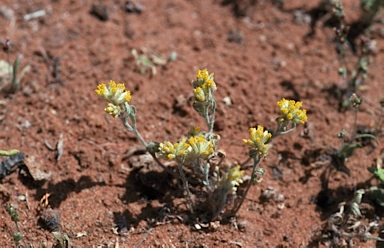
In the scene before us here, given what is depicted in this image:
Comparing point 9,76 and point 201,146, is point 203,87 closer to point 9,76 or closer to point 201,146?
point 201,146

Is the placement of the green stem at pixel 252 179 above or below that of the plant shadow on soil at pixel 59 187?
above

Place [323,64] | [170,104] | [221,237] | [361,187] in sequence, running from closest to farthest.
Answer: [221,237], [361,187], [170,104], [323,64]

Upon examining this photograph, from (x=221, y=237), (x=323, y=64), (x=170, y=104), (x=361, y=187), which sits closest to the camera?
(x=221, y=237)

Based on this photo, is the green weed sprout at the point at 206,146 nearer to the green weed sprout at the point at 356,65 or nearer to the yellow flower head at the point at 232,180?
the yellow flower head at the point at 232,180

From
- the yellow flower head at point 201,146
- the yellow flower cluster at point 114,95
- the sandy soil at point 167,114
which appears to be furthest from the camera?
the sandy soil at point 167,114

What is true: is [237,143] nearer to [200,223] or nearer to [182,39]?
[200,223]

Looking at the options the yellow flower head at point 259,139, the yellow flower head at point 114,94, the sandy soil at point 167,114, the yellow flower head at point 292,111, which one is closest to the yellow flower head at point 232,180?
the yellow flower head at point 259,139

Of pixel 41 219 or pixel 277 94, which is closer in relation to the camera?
pixel 41 219

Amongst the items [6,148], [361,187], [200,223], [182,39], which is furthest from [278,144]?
[6,148]
